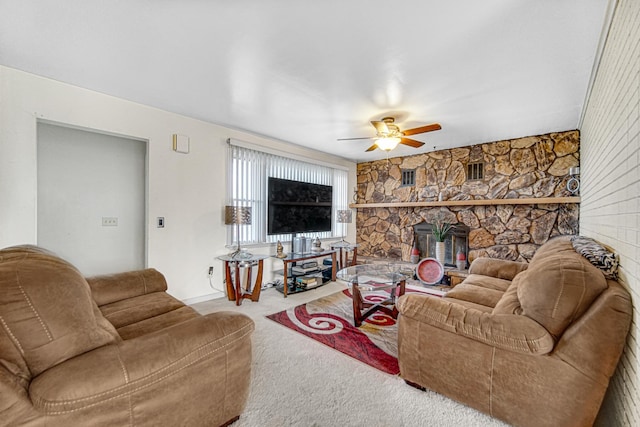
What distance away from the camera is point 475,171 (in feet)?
15.1

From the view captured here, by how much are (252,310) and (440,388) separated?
218 centimetres

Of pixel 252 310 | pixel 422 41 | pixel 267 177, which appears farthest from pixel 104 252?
pixel 422 41

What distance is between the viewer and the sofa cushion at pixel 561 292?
1315 mm

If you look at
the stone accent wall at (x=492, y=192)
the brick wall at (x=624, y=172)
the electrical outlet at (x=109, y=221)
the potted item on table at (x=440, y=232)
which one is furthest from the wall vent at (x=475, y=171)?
the electrical outlet at (x=109, y=221)

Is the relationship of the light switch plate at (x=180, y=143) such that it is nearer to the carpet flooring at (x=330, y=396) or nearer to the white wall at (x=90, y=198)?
the white wall at (x=90, y=198)

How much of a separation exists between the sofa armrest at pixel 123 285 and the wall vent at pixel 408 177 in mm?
4523

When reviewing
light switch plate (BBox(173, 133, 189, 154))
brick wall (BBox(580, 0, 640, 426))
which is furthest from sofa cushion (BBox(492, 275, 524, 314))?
light switch plate (BBox(173, 133, 189, 154))

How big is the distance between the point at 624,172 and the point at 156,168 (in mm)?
3905

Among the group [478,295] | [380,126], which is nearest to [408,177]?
[380,126]

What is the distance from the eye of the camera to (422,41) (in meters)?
1.86

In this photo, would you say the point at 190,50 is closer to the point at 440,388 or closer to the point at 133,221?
the point at 133,221

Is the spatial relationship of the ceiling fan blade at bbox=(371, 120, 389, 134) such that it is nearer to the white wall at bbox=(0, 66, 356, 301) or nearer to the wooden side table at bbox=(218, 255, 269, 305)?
the white wall at bbox=(0, 66, 356, 301)

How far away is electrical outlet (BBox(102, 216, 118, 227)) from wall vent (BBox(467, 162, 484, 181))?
5.33 metres

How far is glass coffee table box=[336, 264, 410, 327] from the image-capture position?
8.70 feet
